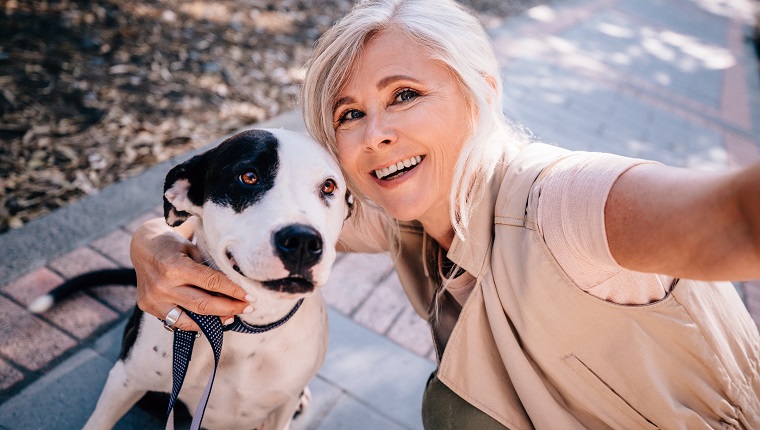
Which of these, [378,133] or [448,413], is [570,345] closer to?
[448,413]

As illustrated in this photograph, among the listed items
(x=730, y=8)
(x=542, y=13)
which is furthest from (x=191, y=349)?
(x=730, y=8)

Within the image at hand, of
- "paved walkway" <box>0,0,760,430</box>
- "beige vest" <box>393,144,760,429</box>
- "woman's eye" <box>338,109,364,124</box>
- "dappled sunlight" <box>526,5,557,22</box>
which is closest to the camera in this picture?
"beige vest" <box>393,144,760,429</box>

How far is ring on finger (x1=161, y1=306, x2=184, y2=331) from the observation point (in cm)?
179

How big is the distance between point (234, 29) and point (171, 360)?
5597mm

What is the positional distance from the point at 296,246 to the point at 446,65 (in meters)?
1.01

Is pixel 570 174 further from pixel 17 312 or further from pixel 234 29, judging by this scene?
pixel 234 29

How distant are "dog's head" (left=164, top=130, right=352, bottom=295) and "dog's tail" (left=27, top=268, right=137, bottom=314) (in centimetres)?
95

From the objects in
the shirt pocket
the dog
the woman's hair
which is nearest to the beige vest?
the shirt pocket

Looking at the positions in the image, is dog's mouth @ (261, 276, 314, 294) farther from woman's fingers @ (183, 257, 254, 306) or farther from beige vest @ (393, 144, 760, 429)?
beige vest @ (393, 144, 760, 429)

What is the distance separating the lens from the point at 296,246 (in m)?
1.54

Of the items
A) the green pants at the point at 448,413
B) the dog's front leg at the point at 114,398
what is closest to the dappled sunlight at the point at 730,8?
the green pants at the point at 448,413

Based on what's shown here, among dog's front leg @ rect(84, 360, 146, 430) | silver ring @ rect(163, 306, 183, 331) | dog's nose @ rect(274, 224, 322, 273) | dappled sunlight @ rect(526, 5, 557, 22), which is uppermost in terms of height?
dog's nose @ rect(274, 224, 322, 273)

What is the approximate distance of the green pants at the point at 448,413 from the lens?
79.6 inches

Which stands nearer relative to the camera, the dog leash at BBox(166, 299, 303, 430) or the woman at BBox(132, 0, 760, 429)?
the woman at BBox(132, 0, 760, 429)
